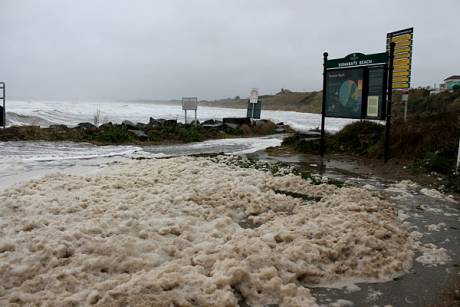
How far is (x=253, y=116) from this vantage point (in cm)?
2459

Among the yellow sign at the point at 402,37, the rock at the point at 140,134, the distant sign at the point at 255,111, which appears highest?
the yellow sign at the point at 402,37

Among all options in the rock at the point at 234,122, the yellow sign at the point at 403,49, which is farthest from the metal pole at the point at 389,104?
the rock at the point at 234,122

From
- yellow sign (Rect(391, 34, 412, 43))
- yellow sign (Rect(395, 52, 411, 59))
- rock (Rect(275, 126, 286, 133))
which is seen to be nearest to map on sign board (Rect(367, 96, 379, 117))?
yellow sign (Rect(395, 52, 411, 59))

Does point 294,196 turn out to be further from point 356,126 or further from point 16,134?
point 16,134

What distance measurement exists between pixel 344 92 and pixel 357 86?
0.48 m

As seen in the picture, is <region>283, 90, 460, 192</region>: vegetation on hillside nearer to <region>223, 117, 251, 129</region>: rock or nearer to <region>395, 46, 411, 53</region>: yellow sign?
<region>395, 46, 411, 53</region>: yellow sign

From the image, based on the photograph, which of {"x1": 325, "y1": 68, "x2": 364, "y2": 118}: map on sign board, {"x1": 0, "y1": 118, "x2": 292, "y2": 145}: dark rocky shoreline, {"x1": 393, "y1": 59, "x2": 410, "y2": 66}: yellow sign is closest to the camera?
{"x1": 325, "y1": 68, "x2": 364, "y2": 118}: map on sign board

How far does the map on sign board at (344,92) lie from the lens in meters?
10.9

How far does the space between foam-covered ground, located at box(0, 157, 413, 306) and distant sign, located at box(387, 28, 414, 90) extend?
7597 mm

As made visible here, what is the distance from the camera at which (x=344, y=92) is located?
11367 millimetres

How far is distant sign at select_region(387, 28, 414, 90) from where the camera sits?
42.7 ft

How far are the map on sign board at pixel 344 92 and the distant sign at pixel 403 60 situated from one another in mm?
2666

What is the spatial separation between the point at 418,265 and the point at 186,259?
2295mm

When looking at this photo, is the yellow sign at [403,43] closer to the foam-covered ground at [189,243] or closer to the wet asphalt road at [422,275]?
the wet asphalt road at [422,275]
